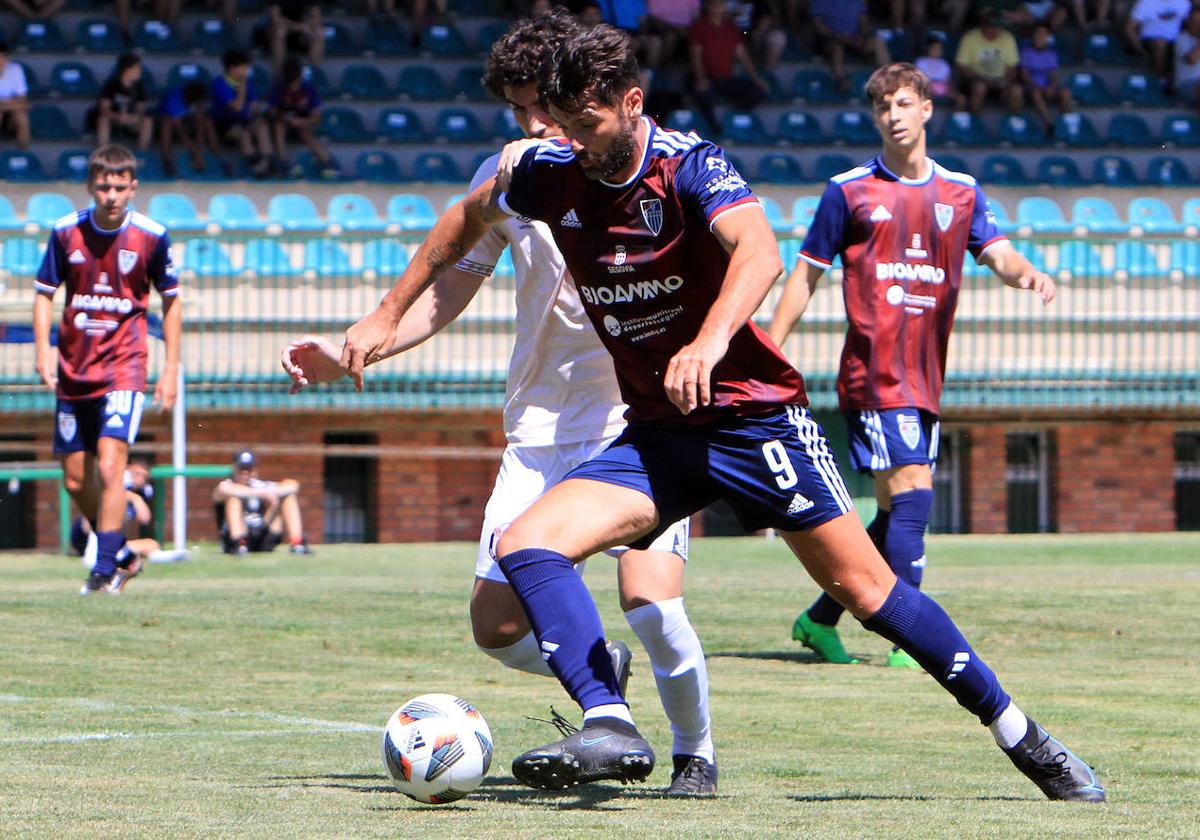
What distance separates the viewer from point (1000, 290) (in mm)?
20078

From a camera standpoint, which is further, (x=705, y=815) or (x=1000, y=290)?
(x=1000, y=290)

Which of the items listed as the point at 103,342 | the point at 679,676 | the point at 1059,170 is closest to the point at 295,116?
the point at 1059,170

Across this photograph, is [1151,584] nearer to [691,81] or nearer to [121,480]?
[121,480]

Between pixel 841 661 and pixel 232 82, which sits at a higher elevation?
pixel 232 82

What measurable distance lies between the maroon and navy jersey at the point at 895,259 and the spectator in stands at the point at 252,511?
31.4 feet

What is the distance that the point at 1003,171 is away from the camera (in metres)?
24.3

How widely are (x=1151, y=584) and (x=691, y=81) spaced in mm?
12726

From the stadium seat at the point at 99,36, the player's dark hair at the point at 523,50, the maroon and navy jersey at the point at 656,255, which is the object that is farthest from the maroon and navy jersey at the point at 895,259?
the stadium seat at the point at 99,36

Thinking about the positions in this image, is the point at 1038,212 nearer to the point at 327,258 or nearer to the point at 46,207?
the point at 327,258

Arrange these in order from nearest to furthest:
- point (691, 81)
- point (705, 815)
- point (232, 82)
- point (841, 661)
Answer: point (705, 815) < point (841, 661) < point (232, 82) < point (691, 81)

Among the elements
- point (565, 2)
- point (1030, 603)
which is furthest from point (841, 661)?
point (565, 2)

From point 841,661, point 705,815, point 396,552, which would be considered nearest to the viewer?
point 705,815

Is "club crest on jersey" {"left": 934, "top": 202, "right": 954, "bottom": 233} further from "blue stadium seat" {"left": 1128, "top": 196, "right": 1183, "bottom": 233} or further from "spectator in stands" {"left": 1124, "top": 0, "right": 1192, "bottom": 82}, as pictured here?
"spectator in stands" {"left": 1124, "top": 0, "right": 1192, "bottom": 82}

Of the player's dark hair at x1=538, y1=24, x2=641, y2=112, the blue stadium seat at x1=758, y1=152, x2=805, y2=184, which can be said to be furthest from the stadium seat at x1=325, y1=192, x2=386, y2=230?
the player's dark hair at x1=538, y1=24, x2=641, y2=112
